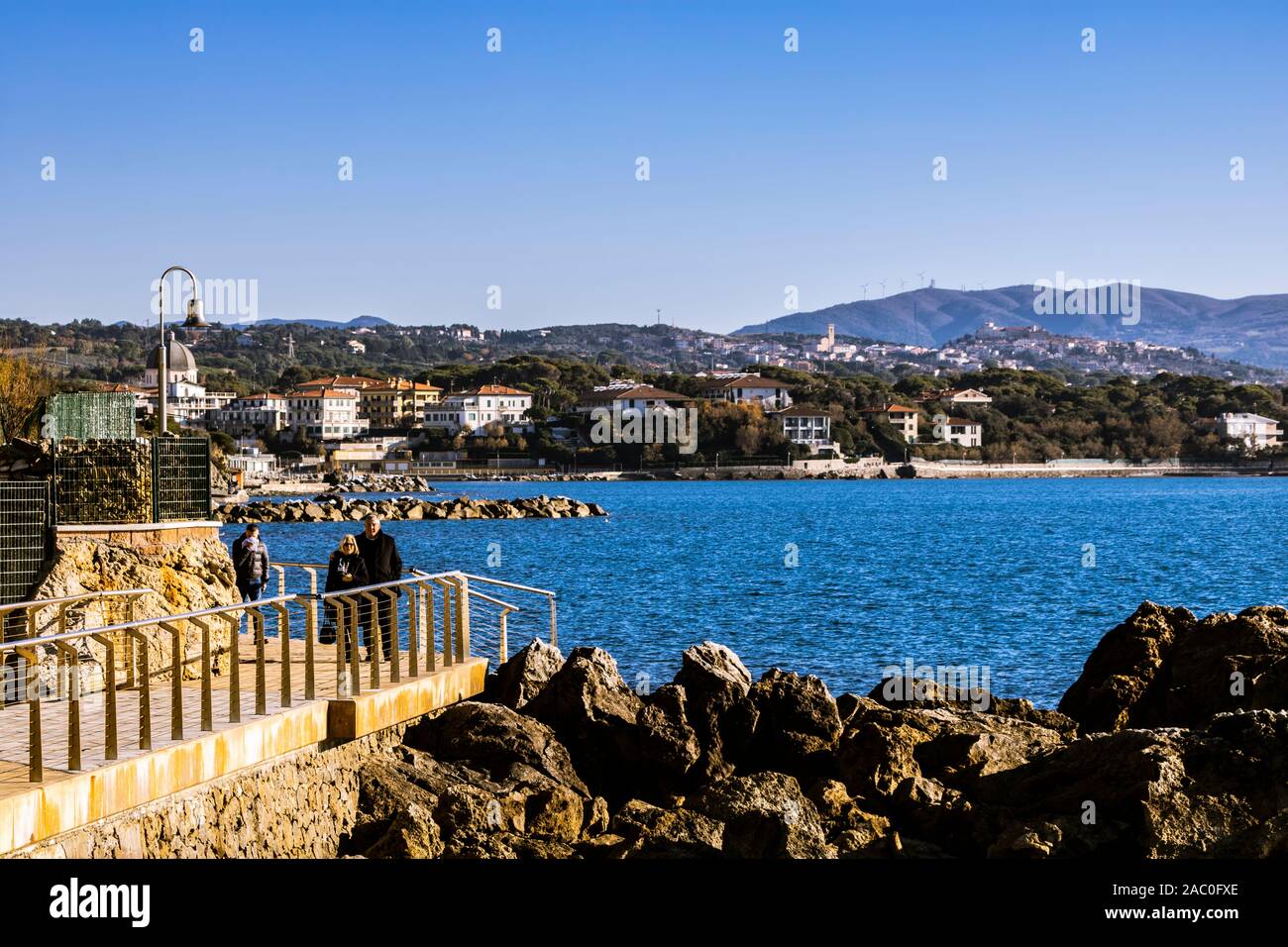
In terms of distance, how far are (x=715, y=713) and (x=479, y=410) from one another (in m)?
178

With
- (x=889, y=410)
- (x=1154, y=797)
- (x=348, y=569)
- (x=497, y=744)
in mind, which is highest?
(x=889, y=410)

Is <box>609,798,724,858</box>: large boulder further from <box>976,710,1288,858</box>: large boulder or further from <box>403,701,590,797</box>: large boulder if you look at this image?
<box>976,710,1288,858</box>: large boulder

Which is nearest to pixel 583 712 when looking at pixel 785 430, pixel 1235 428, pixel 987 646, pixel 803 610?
pixel 987 646

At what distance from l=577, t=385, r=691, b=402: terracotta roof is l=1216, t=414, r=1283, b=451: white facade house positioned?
63420 mm

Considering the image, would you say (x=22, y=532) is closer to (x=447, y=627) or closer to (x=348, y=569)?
(x=348, y=569)

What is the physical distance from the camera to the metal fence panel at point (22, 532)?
1496 centimetres

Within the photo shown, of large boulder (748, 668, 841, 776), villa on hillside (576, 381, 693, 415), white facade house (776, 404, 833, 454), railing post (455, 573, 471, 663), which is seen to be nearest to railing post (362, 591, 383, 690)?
railing post (455, 573, 471, 663)

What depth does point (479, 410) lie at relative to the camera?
7510 inches

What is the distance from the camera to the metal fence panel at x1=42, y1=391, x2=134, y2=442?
16.2 metres

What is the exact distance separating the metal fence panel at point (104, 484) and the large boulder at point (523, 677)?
380cm

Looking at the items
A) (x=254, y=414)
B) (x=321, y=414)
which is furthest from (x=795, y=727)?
(x=254, y=414)

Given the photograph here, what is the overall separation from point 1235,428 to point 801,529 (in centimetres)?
12975

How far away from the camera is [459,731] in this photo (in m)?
13.4

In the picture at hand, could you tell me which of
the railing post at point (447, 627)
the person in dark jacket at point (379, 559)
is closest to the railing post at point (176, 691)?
the person in dark jacket at point (379, 559)
